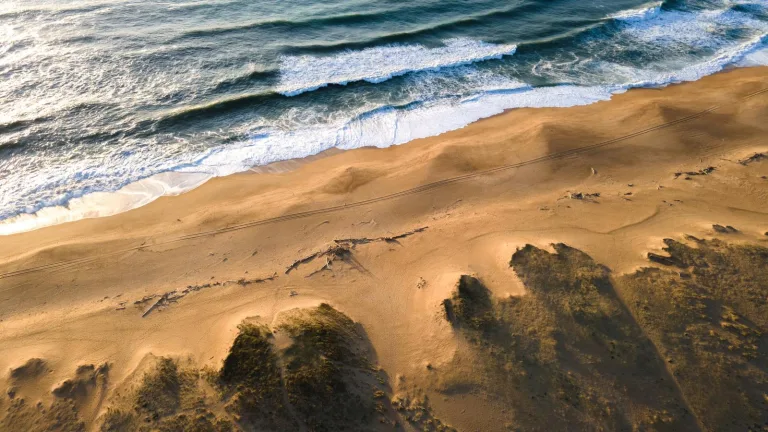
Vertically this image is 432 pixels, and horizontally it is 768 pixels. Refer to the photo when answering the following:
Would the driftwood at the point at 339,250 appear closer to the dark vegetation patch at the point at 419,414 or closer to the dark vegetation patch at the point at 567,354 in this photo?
the dark vegetation patch at the point at 567,354

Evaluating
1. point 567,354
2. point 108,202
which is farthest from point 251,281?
point 567,354

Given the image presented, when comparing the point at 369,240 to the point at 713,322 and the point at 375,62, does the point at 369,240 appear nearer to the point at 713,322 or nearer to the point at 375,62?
the point at 713,322

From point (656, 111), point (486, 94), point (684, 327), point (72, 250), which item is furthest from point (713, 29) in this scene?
point (72, 250)

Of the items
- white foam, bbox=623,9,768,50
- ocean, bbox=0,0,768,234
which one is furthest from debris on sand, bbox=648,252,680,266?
white foam, bbox=623,9,768,50

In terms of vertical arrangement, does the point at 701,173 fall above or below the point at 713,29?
below

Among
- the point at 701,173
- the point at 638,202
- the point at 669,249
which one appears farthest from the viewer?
the point at 701,173

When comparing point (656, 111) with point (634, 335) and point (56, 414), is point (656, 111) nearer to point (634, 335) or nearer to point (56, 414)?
point (634, 335)
